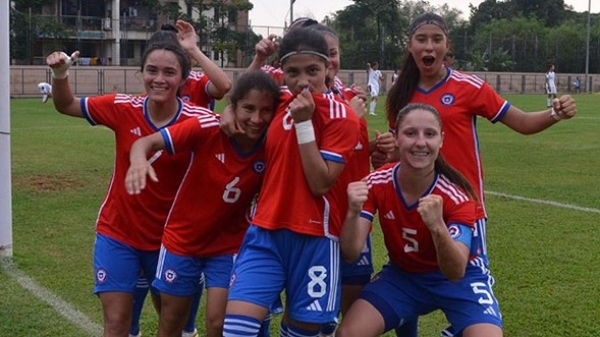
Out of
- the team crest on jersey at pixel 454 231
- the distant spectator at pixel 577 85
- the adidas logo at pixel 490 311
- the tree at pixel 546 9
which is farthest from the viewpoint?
the tree at pixel 546 9

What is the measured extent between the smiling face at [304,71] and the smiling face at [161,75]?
819 millimetres

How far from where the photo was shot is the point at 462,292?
4379mm

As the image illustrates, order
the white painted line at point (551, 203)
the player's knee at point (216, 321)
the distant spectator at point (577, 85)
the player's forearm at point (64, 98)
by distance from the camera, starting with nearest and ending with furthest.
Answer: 1. the player's knee at point (216, 321)
2. the player's forearm at point (64, 98)
3. the white painted line at point (551, 203)
4. the distant spectator at point (577, 85)

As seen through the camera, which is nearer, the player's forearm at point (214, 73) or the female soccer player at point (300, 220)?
the female soccer player at point (300, 220)

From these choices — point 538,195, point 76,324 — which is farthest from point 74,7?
point 76,324

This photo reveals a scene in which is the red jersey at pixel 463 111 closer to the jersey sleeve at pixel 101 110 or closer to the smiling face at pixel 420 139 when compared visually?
the smiling face at pixel 420 139

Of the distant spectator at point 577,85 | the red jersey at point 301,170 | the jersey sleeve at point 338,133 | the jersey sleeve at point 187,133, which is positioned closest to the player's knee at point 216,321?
the red jersey at point 301,170

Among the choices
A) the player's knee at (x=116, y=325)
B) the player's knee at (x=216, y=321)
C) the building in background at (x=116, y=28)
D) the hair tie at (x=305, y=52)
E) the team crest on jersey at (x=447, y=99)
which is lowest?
the player's knee at (x=116, y=325)

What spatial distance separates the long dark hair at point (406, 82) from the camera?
5.04 meters

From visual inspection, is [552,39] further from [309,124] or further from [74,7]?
[309,124]

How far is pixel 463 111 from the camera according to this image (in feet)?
16.3

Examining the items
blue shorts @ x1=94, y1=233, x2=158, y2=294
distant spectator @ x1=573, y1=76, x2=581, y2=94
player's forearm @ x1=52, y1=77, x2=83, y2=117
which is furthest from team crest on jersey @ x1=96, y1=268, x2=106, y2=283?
distant spectator @ x1=573, y1=76, x2=581, y2=94

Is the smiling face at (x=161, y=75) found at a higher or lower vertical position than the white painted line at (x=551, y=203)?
higher

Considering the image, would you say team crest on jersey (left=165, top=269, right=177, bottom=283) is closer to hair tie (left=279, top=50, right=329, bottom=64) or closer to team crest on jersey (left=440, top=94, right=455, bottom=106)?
hair tie (left=279, top=50, right=329, bottom=64)
